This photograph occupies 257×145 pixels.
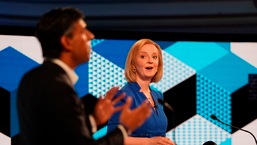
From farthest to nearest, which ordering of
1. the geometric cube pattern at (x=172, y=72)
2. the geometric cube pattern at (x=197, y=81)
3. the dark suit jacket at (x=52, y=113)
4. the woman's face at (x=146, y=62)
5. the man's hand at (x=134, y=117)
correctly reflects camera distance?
the geometric cube pattern at (x=172, y=72) < the geometric cube pattern at (x=197, y=81) < the woman's face at (x=146, y=62) < the man's hand at (x=134, y=117) < the dark suit jacket at (x=52, y=113)

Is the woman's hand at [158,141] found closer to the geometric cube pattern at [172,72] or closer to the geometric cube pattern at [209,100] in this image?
the geometric cube pattern at [172,72]

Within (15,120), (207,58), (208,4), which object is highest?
(208,4)

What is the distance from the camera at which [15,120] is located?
4195mm

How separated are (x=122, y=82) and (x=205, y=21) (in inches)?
37.2

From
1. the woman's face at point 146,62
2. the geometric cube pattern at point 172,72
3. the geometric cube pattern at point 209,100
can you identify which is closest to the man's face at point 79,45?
the woman's face at point 146,62

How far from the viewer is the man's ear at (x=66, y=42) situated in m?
1.83

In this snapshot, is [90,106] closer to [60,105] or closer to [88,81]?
[88,81]

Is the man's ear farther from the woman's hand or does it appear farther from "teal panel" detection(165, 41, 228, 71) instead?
"teal panel" detection(165, 41, 228, 71)

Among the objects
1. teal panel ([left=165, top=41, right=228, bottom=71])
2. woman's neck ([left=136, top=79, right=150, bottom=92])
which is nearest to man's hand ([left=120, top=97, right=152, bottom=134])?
woman's neck ([left=136, top=79, right=150, bottom=92])

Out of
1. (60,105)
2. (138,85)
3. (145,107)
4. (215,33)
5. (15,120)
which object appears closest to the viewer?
(60,105)

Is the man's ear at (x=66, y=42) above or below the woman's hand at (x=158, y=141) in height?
above

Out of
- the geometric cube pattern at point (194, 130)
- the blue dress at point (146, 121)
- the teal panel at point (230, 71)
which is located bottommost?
the geometric cube pattern at point (194, 130)

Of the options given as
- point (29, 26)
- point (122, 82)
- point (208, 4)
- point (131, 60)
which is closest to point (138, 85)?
point (131, 60)

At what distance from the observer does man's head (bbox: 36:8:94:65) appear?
1.82 metres
